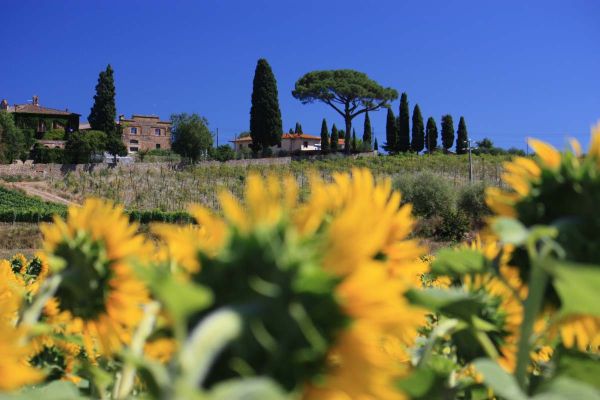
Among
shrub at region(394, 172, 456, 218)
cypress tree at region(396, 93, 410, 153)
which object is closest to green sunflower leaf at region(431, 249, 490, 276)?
shrub at region(394, 172, 456, 218)

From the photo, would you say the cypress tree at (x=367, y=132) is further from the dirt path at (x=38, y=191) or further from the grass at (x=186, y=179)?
the dirt path at (x=38, y=191)

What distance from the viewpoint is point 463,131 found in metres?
49.4

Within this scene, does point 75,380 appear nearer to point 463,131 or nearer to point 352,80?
point 352,80

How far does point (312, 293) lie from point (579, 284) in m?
0.17

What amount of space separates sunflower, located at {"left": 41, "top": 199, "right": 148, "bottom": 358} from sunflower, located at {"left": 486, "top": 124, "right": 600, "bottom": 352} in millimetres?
352

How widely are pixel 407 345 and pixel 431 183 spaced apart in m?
26.4

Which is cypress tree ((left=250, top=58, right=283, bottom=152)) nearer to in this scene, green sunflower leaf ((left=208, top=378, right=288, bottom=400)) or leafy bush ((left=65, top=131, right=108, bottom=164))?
leafy bush ((left=65, top=131, right=108, bottom=164))

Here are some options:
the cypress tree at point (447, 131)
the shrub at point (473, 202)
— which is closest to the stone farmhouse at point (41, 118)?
the cypress tree at point (447, 131)

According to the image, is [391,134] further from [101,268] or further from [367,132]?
[101,268]

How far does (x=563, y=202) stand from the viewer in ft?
1.71

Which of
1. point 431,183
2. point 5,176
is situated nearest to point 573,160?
point 431,183

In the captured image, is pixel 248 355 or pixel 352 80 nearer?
pixel 248 355

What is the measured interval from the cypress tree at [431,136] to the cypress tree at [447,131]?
0.96 m

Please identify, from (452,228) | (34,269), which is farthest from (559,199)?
(452,228)
